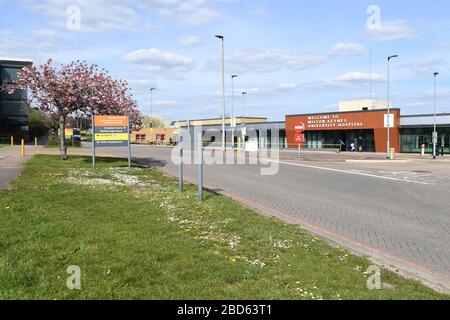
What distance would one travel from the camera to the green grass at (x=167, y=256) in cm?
A: 470

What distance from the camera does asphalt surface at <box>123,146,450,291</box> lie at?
6.88m

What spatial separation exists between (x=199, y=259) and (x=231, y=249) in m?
0.79

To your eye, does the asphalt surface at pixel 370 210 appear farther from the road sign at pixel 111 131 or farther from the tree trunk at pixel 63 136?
the tree trunk at pixel 63 136

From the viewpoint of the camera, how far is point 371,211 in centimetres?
1103

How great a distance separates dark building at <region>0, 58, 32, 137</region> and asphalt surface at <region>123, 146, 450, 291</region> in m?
48.5

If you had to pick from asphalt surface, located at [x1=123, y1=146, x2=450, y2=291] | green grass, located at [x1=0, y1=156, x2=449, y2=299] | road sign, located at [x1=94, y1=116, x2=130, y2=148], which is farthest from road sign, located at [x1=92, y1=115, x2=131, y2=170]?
green grass, located at [x1=0, y1=156, x2=449, y2=299]

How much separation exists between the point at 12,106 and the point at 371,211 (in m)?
59.4

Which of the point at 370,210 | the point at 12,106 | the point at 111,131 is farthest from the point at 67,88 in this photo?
the point at 12,106

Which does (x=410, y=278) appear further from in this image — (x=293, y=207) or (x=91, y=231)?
(x=293, y=207)

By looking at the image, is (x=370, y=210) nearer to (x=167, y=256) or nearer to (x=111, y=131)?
(x=167, y=256)

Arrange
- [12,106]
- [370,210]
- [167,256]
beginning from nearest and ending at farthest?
[167,256]
[370,210]
[12,106]

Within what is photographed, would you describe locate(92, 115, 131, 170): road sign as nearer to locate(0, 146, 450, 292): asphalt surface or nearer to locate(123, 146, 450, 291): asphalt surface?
locate(0, 146, 450, 292): asphalt surface

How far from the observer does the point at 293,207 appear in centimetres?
1156
